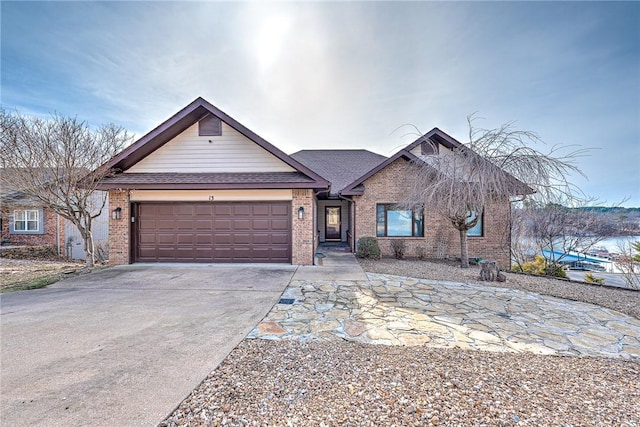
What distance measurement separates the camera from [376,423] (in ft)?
7.57

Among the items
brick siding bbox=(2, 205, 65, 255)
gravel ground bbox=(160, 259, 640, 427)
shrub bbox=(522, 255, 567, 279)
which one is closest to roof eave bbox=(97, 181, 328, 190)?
→ gravel ground bbox=(160, 259, 640, 427)

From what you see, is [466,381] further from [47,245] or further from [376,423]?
[47,245]

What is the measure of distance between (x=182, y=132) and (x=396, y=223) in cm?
930

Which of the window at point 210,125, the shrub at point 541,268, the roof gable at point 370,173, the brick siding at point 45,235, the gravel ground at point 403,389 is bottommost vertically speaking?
the shrub at point 541,268

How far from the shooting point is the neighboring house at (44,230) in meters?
14.4

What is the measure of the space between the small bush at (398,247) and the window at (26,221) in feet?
59.9

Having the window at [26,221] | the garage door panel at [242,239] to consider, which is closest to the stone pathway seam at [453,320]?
the garage door panel at [242,239]

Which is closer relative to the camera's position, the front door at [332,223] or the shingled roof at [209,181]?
the shingled roof at [209,181]

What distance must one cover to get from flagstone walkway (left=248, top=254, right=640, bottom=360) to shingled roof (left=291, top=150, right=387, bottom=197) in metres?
8.88

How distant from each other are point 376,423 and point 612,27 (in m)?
13.3

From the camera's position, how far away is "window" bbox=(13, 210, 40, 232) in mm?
14820

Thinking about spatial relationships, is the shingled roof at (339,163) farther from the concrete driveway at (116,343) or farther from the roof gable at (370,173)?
the concrete driveway at (116,343)

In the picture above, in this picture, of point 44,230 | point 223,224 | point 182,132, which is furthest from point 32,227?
point 223,224

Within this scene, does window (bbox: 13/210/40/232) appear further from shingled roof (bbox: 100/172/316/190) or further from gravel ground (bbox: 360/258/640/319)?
gravel ground (bbox: 360/258/640/319)
